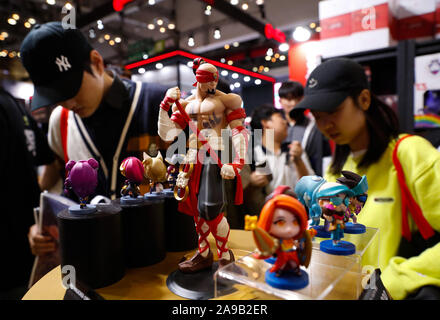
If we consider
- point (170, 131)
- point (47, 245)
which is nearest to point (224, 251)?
point (170, 131)

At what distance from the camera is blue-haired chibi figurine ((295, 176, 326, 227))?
28.1 inches

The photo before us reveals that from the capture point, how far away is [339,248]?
2.38 ft

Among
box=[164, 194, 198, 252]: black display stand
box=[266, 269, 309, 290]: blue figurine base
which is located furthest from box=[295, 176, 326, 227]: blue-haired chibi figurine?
box=[164, 194, 198, 252]: black display stand

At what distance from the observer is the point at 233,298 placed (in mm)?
611

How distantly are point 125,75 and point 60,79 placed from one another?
399mm

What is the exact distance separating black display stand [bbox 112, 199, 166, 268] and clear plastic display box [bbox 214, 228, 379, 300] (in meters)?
0.41

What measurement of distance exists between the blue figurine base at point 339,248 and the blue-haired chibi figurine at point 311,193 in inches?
2.4

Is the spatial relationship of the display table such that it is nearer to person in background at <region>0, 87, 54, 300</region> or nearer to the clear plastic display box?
the clear plastic display box

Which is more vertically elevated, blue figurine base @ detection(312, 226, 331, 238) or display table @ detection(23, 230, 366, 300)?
blue figurine base @ detection(312, 226, 331, 238)

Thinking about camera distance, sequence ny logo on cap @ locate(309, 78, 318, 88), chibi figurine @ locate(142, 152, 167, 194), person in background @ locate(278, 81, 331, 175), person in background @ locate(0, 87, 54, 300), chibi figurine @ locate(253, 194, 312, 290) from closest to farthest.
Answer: chibi figurine @ locate(253, 194, 312, 290), chibi figurine @ locate(142, 152, 167, 194), ny logo on cap @ locate(309, 78, 318, 88), person in background @ locate(0, 87, 54, 300), person in background @ locate(278, 81, 331, 175)

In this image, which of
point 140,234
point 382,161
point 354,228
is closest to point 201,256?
point 140,234

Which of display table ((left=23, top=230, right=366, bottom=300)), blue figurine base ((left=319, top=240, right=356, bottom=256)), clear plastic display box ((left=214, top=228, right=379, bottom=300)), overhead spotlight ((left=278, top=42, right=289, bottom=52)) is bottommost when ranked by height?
display table ((left=23, top=230, right=366, bottom=300))

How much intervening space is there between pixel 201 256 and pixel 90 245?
32 cm

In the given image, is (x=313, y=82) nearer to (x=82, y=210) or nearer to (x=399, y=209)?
(x=399, y=209)
